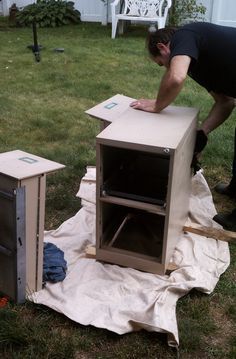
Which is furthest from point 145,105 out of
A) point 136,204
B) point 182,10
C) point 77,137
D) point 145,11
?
point 182,10

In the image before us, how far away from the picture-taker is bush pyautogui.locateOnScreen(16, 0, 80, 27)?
30.7ft

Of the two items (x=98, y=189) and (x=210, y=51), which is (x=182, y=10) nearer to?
(x=210, y=51)

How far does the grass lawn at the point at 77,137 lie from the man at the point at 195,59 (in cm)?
96

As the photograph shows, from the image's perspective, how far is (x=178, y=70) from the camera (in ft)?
7.81

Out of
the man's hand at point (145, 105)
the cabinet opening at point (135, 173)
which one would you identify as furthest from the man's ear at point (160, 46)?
the cabinet opening at point (135, 173)

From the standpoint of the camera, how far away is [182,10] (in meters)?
8.34

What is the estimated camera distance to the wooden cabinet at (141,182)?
2.24 m

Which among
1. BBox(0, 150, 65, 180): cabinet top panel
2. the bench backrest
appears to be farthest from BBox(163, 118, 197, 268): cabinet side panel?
the bench backrest

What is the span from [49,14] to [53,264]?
802cm

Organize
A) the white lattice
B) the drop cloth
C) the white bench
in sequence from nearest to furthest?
the drop cloth
the white bench
the white lattice

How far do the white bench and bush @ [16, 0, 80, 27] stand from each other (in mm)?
1770

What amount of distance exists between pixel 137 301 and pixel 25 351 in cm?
60

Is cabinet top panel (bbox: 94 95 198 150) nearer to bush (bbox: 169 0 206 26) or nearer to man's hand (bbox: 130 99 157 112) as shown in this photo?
man's hand (bbox: 130 99 157 112)

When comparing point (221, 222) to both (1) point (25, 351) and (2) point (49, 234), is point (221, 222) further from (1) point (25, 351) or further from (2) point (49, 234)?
(1) point (25, 351)
